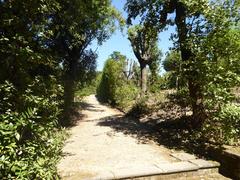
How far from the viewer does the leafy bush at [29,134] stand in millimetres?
4008

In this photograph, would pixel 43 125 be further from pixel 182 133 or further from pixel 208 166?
pixel 182 133

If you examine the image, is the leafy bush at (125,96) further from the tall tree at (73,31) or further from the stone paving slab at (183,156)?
the stone paving slab at (183,156)

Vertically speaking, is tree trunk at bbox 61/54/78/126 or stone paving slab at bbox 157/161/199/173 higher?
tree trunk at bbox 61/54/78/126

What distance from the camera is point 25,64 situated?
16.6 ft

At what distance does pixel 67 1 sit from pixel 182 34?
5.48 m

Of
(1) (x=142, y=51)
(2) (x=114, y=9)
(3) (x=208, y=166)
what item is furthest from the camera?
(2) (x=114, y=9)

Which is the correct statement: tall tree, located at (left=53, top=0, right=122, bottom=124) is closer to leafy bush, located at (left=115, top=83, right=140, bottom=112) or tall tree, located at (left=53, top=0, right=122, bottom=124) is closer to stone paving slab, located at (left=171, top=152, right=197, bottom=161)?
leafy bush, located at (left=115, top=83, right=140, bottom=112)

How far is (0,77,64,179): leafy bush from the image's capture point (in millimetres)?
4008

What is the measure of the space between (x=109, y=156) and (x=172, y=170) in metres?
2.16

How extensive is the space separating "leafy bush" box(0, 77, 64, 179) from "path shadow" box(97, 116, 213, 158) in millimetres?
4476

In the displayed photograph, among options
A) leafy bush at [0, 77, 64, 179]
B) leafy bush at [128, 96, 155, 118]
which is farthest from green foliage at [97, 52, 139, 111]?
leafy bush at [0, 77, 64, 179]

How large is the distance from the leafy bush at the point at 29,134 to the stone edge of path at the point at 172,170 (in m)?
1.36

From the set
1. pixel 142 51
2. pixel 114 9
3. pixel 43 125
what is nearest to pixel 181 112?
pixel 43 125

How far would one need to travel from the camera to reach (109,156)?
26.3ft
